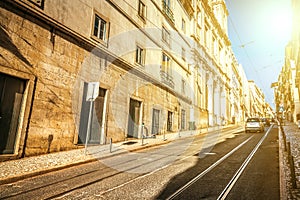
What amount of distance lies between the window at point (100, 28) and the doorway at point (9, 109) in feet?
17.1

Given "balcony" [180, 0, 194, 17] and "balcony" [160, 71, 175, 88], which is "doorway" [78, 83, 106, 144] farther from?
"balcony" [180, 0, 194, 17]

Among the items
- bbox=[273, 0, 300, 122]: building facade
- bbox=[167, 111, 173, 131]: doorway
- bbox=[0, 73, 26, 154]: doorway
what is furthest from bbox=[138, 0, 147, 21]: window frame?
bbox=[273, 0, 300, 122]: building facade

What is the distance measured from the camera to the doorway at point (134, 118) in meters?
13.4

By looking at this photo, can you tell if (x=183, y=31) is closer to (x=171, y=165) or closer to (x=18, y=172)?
(x=171, y=165)

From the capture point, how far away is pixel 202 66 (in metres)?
31.5

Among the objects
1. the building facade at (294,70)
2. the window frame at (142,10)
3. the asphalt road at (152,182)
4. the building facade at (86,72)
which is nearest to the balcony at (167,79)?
the building facade at (86,72)

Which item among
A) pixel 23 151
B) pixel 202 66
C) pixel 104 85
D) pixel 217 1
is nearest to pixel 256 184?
pixel 23 151

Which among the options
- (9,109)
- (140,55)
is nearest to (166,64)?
(140,55)

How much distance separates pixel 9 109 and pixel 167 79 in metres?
14.4

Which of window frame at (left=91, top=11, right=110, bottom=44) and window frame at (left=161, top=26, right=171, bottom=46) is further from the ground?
window frame at (left=161, top=26, right=171, bottom=46)

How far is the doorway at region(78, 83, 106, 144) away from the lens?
980 centimetres

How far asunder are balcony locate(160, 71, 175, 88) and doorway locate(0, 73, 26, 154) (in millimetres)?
12591

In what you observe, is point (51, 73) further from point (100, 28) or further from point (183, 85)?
point (183, 85)

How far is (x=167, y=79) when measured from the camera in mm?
19297
